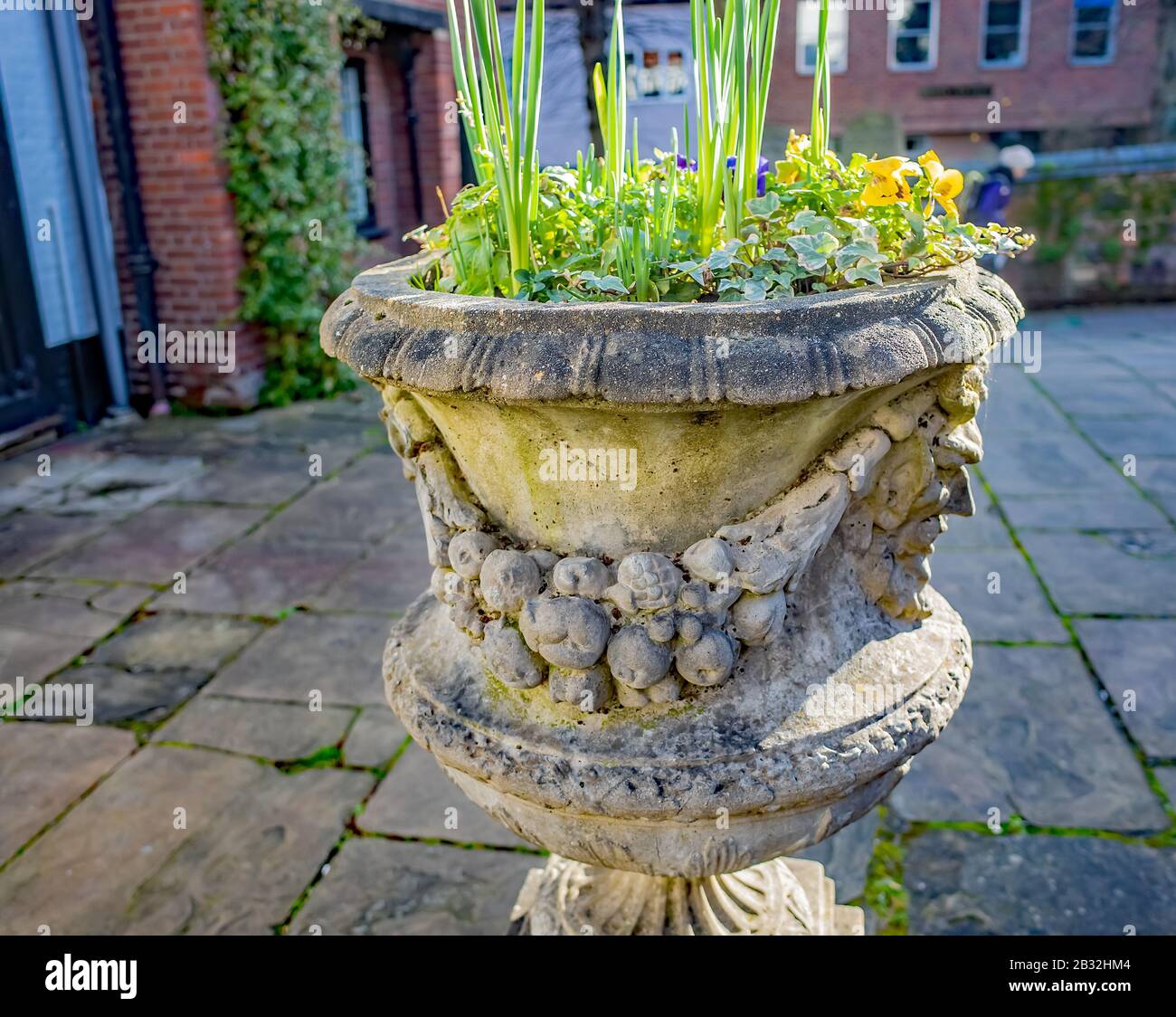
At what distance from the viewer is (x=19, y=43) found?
496 cm

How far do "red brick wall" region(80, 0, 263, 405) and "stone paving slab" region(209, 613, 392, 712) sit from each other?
2915mm

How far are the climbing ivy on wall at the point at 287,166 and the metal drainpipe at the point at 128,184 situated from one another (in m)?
0.51

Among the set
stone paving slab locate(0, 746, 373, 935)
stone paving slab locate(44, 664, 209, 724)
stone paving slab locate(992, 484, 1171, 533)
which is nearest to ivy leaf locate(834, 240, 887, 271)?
stone paving slab locate(0, 746, 373, 935)

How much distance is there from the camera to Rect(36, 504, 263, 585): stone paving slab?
3756mm

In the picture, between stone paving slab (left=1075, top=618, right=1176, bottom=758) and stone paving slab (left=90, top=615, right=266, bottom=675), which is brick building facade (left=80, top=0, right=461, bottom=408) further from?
stone paving slab (left=1075, top=618, right=1176, bottom=758)

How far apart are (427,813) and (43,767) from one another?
104cm

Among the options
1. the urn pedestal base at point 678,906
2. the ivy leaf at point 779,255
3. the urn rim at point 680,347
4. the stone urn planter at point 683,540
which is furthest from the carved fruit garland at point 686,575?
the urn pedestal base at point 678,906

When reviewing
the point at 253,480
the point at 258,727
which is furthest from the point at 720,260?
the point at 253,480

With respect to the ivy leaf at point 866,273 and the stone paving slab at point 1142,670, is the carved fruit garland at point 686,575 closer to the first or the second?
the ivy leaf at point 866,273

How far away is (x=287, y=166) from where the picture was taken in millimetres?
5660

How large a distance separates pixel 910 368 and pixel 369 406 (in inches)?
200

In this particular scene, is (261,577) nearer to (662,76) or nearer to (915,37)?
(662,76)
